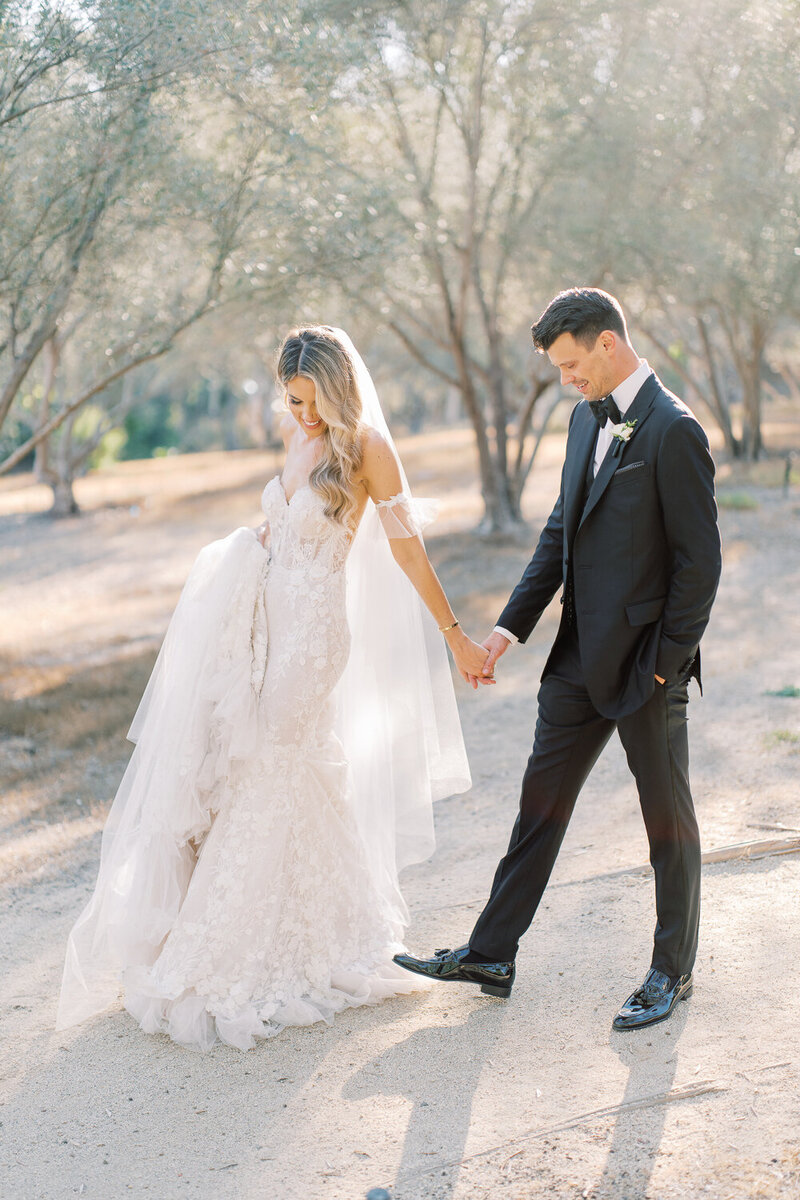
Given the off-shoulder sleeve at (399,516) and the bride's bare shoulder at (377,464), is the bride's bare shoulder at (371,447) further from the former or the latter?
the off-shoulder sleeve at (399,516)

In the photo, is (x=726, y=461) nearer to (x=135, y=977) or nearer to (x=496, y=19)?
(x=496, y=19)

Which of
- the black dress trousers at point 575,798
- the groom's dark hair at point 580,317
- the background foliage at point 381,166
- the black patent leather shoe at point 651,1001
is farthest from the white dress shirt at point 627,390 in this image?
the background foliage at point 381,166

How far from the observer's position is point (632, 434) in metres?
3.31

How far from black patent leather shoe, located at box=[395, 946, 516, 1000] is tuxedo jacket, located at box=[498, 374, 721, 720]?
101cm

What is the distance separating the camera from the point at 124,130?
771 cm

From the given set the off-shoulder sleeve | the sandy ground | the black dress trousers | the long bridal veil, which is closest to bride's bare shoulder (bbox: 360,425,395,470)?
the off-shoulder sleeve

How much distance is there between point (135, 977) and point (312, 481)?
1.87 m

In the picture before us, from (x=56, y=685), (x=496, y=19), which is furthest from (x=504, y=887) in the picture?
(x=496, y=19)

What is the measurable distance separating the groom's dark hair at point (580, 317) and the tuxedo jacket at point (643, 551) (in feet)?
0.75

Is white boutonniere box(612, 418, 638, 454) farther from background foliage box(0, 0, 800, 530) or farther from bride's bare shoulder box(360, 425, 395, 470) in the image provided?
background foliage box(0, 0, 800, 530)

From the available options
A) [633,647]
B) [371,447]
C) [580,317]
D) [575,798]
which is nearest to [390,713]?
[575,798]

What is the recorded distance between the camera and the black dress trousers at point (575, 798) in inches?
134

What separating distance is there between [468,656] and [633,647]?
2.54ft

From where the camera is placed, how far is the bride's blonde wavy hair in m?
3.68
